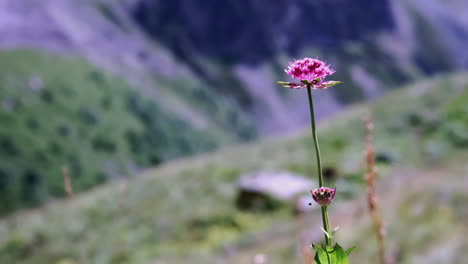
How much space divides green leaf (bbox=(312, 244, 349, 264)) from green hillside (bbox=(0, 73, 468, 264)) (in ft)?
23.2

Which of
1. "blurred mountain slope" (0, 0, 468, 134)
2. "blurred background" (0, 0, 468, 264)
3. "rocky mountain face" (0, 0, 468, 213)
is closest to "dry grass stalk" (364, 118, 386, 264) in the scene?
"blurred background" (0, 0, 468, 264)

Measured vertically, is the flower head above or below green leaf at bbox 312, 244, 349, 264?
above

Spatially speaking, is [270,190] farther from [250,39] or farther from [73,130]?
[250,39]

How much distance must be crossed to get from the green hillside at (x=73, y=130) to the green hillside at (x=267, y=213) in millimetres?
23811

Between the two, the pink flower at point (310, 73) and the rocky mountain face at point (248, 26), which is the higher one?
the rocky mountain face at point (248, 26)

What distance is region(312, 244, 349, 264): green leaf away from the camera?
1.64 m

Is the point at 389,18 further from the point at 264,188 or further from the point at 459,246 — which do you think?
the point at 459,246

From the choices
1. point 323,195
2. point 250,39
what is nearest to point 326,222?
point 323,195

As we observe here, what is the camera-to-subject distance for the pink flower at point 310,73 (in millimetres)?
1638

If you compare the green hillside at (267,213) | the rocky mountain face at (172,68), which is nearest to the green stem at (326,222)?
the green hillside at (267,213)

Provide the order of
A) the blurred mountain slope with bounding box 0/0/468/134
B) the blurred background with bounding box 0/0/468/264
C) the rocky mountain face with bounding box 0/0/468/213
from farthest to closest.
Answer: the blurred mountain slope with bounding box 0/0/468/134
the rocky mountain face with bounding box 0/0/468/213
the blurred background with bounding box 0/0/468/264

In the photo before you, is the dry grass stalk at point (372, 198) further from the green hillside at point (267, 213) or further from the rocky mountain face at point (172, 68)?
the rocky mountain face at point (172, 68)

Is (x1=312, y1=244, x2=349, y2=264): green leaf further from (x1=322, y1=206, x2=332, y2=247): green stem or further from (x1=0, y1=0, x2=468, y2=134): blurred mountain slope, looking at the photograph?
(x1=0, y1=0, x2=468, y2=134): blurred mountain slope

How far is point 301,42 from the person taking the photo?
128 metres
